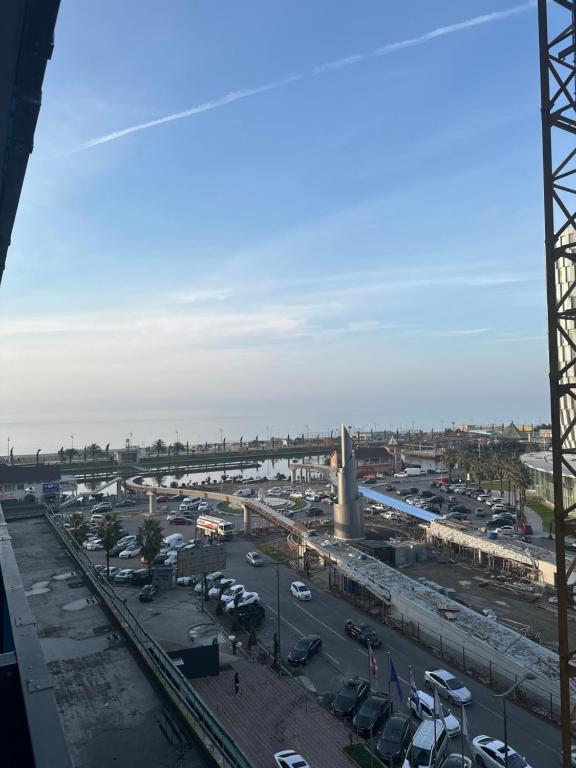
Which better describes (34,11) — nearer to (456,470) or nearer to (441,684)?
(441,684)

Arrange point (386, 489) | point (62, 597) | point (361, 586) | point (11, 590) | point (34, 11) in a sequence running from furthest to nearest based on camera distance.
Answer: point (386, 489)
point (361, 586)
point (62, 597)
point (11, 590)
point (34, 11)

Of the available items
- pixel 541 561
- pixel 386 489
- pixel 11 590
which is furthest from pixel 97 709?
pixel 386 489

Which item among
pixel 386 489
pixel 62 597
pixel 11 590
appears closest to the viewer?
pixel 11 590

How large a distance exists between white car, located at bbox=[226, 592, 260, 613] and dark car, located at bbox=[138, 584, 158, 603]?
14.2 feet

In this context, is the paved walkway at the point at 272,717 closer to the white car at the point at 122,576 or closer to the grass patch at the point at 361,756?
the grass patch at the point at 361,756

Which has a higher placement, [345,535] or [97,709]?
[97,709]

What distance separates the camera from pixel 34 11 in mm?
6020

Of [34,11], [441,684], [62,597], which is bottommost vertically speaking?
[441,684]

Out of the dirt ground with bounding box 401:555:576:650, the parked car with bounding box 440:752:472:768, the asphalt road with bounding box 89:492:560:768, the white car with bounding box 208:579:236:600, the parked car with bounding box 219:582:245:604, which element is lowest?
the asphalt road with bounding box 89:492:560:768

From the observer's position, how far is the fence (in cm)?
927

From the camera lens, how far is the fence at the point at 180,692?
9.27 metres

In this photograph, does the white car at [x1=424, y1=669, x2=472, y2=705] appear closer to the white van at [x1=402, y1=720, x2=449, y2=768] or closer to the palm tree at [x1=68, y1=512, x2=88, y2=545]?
the white van at [x1=402, y1=720, x2=449, y2=768]

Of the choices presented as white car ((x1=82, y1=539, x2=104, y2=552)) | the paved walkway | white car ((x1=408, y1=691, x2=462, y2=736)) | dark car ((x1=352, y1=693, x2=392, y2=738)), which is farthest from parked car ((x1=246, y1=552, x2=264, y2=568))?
white car ((x1=408, y1=691, x2=462, y2=736))

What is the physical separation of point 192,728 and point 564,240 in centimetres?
4027
